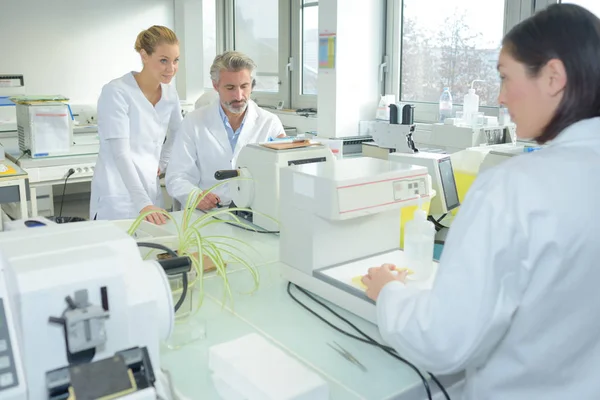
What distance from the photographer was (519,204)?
0.83 metres

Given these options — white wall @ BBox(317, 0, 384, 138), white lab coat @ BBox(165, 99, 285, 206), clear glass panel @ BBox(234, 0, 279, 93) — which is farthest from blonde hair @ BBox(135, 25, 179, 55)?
clear glass panel @ BBox(234, 0, 279, 93)

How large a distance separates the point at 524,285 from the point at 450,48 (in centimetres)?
285

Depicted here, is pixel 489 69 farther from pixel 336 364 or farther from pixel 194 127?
pixel 336 364

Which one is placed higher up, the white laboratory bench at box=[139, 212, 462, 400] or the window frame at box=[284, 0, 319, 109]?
the window frame at box=[284, 0, 319, 109]

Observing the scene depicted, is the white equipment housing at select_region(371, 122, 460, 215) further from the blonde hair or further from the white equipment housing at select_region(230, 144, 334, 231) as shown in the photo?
the blonde hair

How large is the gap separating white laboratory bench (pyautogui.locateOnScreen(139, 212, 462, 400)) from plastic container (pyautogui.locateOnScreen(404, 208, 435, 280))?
211 mm

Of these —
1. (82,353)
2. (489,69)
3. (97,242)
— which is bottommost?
(82,353)

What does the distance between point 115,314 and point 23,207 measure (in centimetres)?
259

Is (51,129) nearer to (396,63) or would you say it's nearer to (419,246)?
(396,63)

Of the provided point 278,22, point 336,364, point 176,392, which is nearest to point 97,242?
point 176,392

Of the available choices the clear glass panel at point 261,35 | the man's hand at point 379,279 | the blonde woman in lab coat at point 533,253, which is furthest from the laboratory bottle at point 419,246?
the clear glass panel at point 261,35

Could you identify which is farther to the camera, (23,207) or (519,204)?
(23,207)

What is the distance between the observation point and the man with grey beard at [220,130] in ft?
8.36

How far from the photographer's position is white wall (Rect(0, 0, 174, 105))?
4.29 m
